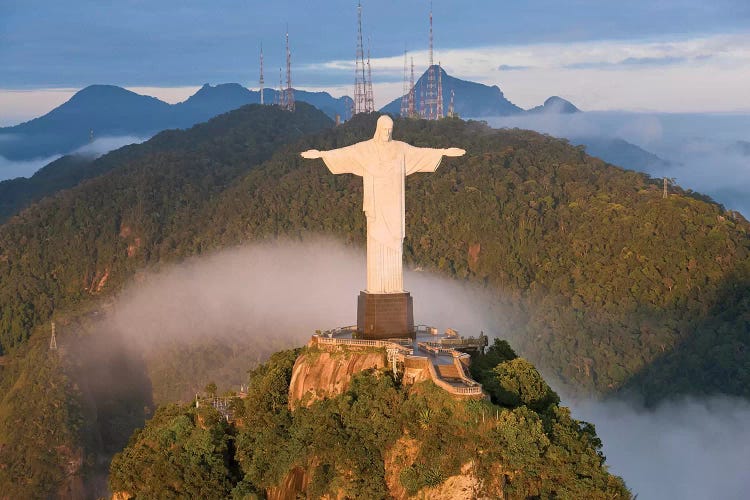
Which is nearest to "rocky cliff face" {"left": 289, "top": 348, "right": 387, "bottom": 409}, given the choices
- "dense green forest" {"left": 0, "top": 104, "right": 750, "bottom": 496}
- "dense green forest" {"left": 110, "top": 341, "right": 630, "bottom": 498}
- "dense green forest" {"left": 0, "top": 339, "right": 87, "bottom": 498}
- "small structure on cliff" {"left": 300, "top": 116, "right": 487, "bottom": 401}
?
"small structure on cliff" {"left": 300, "top": 116, "right": 487, "bottom": 401}

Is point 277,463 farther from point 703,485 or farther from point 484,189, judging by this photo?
point 484,189

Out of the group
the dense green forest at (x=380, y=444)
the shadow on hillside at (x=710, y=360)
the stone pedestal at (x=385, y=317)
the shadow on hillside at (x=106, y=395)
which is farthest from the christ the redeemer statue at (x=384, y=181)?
the shadow on hillside at (x=106, y=395)

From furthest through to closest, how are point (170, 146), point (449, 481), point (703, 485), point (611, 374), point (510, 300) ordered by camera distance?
point (170, 146) < point (510, 300) < point (611, 374) < point (703, 485) < point (449, 481)

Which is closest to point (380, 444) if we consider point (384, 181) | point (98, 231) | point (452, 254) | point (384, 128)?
point (384, 181)

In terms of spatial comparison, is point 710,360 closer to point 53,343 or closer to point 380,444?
point 53,343

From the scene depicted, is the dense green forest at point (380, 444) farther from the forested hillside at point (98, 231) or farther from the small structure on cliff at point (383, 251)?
the forested hillside at point (98, 231)

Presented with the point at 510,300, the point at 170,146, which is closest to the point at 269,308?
the point at 510,300

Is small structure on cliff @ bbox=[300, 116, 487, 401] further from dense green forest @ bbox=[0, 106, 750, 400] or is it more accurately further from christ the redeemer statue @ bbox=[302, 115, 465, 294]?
dense green forest @ bbox=[0, 106, 750, 400]
